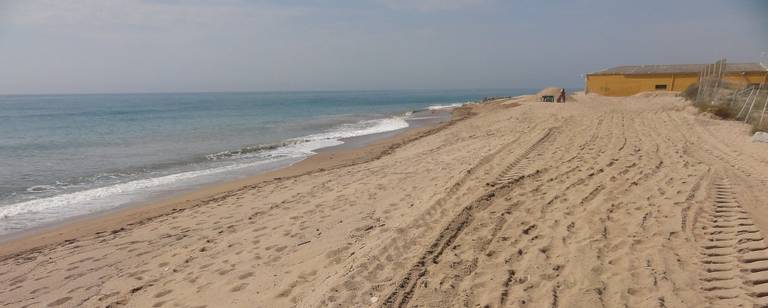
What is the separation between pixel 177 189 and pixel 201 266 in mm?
6049

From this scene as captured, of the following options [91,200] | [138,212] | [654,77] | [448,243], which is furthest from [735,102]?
[91,200]

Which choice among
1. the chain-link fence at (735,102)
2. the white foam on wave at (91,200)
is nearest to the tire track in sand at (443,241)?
the white foam on wave at (91,200)

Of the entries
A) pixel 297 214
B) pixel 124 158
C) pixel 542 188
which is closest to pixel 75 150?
pixel 124 158

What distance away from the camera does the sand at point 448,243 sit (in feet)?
11.3

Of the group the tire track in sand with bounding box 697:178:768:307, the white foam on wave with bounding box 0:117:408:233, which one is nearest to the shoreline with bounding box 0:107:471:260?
the white foam on wave with bounding box 0:117:408:233

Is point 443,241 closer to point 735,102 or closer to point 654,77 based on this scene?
point 735,102

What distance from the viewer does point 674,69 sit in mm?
30891

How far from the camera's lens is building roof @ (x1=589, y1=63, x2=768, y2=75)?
28334 mm

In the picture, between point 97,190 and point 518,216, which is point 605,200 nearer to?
point 518,216

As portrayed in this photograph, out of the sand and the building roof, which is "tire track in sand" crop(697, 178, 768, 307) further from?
the building roof

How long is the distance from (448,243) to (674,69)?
34.8m

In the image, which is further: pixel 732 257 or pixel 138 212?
pixel 138 212

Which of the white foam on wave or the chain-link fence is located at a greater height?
the chain-link fence

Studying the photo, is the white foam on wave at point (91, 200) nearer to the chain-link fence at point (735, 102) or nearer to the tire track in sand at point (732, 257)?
the tire track in sand at point (732, 257)
